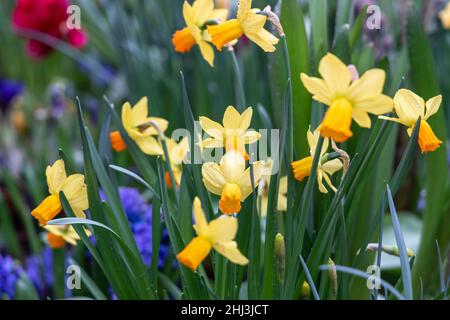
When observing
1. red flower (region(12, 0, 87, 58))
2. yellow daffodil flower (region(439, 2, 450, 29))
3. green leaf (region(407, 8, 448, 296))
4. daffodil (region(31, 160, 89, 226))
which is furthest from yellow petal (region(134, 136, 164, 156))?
red flower (region(12, 0, 87, 58))

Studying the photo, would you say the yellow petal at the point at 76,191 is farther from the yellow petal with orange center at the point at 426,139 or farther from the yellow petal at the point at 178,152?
the yellow petal with orange center at the point at 426,139

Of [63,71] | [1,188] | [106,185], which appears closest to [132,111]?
[106,185]

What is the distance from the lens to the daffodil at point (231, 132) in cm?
71

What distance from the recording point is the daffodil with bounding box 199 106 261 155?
0.71 m

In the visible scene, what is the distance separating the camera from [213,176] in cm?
69

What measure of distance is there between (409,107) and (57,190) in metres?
0.40

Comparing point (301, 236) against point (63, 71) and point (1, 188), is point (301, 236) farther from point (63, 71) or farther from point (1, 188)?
point (63, 71)

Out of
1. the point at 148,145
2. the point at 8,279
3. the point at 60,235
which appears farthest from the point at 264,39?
the point at 8,279

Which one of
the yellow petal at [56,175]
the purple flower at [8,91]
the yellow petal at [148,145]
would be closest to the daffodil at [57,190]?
the yellow petal at [56,175]

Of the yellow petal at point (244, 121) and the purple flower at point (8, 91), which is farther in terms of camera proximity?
the purple flower at point (8, 91)

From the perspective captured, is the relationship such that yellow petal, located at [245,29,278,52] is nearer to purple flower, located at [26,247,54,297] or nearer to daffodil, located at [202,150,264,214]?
daffodil, located at [202,150,264,214]

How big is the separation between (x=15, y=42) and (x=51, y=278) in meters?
1.49

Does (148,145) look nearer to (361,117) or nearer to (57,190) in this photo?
(57,190)

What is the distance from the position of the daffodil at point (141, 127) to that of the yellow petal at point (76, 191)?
111mm
